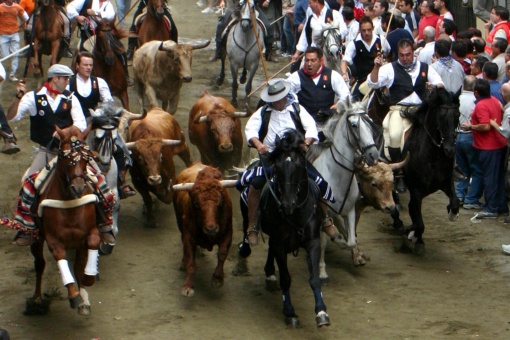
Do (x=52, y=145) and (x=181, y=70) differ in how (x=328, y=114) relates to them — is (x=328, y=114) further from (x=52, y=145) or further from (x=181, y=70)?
(x=181, y=70)

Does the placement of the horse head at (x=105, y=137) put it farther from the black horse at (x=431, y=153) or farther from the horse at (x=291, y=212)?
the black horse at (x=431, y=153)

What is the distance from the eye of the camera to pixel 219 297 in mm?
14000

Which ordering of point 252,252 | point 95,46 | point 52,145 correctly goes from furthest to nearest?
point 95,46 → point 252,252 → point 52,145

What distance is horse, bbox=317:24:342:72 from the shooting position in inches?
793

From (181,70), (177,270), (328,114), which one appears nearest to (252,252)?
(177,270)

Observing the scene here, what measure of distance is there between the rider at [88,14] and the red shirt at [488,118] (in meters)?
6.59

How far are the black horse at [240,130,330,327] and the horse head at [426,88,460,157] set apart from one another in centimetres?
231

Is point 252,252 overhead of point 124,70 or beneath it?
beneath

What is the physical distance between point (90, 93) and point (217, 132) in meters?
2.39

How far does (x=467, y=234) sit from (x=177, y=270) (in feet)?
13.9

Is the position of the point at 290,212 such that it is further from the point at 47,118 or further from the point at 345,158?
the point at 47,118

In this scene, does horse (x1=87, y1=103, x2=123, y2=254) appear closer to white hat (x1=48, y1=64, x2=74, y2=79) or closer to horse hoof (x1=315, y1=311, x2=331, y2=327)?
white hat (x1=48, y1=64, x2=74, y2=79)

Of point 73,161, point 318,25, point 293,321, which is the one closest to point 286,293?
point 293,321

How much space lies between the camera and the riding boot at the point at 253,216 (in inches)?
522
